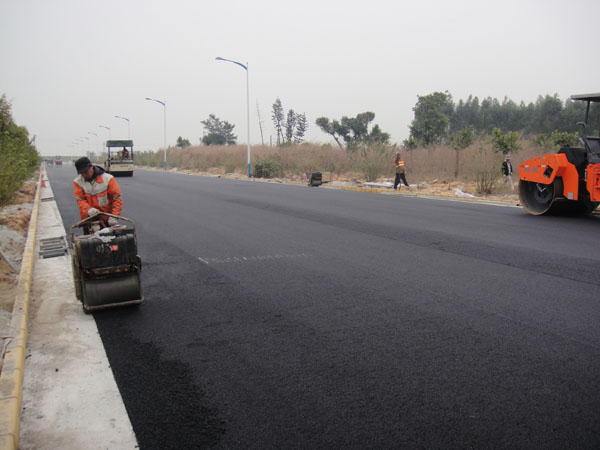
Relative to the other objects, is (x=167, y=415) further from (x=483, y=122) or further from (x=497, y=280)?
(x=483, y=122)

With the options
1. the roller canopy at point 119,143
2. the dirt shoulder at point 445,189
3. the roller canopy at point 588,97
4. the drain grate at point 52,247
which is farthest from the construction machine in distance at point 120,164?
the roller canopy at point 588,97

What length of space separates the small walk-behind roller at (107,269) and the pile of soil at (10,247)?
857 mm

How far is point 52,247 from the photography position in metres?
8.84

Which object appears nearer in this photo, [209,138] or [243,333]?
[243,333]

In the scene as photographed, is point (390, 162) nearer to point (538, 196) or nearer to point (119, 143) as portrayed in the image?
point (538, 196)

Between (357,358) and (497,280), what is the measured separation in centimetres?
320

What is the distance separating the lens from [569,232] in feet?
33.7

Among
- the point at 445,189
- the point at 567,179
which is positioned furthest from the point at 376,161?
the point at 567,179

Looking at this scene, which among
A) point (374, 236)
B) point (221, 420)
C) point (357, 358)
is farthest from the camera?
point (374, 236)

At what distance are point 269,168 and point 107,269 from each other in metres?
31.9

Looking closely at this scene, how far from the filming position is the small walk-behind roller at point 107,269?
200 inches

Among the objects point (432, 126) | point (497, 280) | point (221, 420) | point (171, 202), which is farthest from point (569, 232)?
point (432, 126)

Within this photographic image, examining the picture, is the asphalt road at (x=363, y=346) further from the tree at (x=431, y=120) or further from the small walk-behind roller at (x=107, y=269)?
the tree at (x=431, y=120)

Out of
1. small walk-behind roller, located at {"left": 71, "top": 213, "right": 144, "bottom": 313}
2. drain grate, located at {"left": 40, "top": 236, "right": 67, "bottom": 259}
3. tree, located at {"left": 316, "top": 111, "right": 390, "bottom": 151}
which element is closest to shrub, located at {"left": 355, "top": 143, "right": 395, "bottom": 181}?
drain grate, located at {"left": 40, "top": 236, "right": 67, "bottom": 259}
